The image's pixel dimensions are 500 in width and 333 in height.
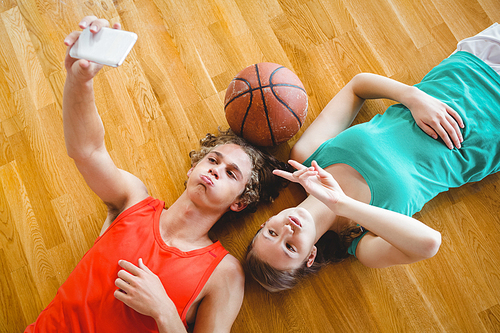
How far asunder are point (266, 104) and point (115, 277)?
1307mm

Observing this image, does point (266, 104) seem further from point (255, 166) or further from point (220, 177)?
point (220, 177)

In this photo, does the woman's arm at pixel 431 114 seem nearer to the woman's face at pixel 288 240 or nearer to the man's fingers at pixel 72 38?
the woman's face at pixel 288 240

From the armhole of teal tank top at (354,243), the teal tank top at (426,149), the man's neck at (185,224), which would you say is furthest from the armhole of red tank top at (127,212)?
the armhole of teal tank top at (354,243)

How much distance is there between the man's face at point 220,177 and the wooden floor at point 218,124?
1.44 feet

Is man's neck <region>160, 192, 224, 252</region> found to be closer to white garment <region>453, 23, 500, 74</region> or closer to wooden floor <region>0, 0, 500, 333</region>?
wooden floor <region>0, 0, 500, 333</region>

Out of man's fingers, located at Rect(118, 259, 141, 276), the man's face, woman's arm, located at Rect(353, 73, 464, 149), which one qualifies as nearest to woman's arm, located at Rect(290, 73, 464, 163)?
woman's arm, located at Rect(353, 73, 464, 149)

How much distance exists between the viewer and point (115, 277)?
166 centimetres

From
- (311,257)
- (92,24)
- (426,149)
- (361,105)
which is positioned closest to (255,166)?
(311,257)

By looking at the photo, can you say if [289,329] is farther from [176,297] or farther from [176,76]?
[176,76]

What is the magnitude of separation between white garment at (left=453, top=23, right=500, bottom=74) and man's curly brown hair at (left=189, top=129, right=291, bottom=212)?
1411 mm

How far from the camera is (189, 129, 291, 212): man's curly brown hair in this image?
1891mm

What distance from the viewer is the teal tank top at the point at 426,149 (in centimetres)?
173

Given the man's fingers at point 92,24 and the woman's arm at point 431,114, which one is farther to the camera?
the woman's arm at point 431,114

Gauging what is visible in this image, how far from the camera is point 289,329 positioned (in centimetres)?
202
